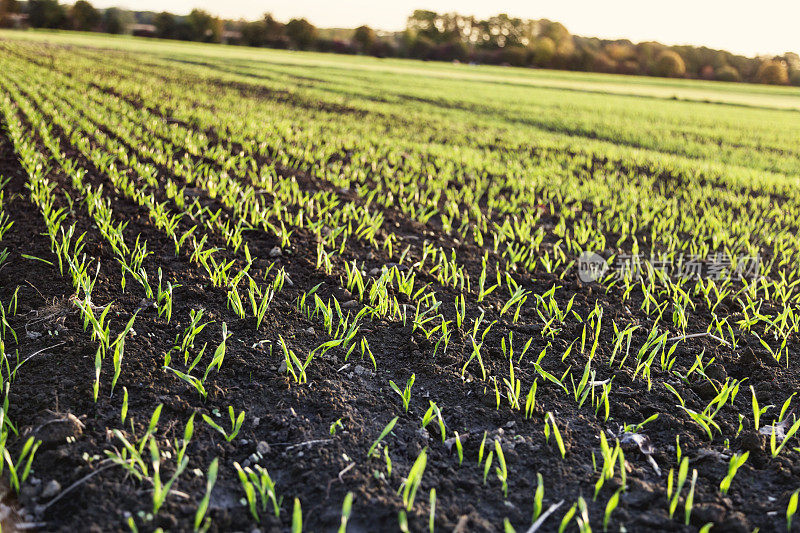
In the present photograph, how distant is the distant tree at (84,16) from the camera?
69375 millimetres

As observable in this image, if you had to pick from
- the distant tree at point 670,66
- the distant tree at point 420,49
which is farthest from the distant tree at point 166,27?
the distant tree at point 670,66

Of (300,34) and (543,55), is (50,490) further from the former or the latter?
(300,34)

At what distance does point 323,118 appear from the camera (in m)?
11.4

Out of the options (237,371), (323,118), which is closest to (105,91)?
(323,118)

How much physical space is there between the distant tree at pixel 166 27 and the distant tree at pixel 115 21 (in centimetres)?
416

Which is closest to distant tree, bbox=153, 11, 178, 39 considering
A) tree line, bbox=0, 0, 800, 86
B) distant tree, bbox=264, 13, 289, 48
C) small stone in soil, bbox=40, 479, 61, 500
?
tree line, bbox=0, 0, 800, 86

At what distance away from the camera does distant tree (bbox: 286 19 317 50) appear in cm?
7056

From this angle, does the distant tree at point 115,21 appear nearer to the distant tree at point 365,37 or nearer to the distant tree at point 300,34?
the distant tree at point 300,34

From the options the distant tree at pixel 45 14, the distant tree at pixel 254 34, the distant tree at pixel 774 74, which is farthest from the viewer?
the distant tree at pixel 254 34

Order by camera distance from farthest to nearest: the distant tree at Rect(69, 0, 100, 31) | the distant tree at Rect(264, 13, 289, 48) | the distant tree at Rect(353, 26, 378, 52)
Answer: the distant tree at Rect(353, 26, 378, 52) < the distant tree at Rect(264, 13, 289, 48) < the distant tree at Rect(69, 0, 100, 31)

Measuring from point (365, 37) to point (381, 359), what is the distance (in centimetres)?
7865

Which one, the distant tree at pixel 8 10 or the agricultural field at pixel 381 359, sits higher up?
the distant tree at pixel 8 10

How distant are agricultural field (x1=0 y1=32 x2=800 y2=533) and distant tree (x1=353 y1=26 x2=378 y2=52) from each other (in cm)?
7050

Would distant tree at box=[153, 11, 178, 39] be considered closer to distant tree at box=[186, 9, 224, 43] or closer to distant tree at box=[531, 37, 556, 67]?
distant tree at box=[186, 9, 224, 43]
